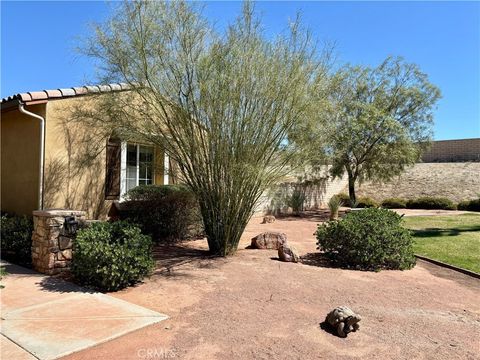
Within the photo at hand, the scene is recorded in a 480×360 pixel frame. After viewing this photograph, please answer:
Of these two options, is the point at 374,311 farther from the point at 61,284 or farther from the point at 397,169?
the point at 397,169

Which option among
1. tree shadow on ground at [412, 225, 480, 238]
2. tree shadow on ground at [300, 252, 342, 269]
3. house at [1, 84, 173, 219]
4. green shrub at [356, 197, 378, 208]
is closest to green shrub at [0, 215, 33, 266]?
house at [1, 84, 173, 219]

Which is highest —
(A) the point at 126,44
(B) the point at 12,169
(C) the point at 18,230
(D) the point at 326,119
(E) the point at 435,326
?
(A) the point at 126,44

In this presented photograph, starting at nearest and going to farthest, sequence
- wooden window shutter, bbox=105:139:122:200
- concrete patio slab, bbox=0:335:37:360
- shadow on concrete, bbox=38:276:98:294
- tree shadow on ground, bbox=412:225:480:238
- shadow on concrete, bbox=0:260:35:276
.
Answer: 1. concrete patio slab, bbox=0:335:37:360
2. shadow on concrete, bbox=38:276:98:294
3. shadow on concrete, bbox=0:260:35:276
4. wooden window shutter, bbox=105:139:122:200
5. tree shadow on ground, bbox=412:225:480:238

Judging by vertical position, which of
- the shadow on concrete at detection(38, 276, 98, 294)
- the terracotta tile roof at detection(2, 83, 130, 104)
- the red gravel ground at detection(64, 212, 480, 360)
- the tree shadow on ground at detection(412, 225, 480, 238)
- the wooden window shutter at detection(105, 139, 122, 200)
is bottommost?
the red gravel ground at detection(64, 212, 480, 360)

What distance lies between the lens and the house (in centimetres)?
921

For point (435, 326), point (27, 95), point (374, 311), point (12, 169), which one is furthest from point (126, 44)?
point (435, 326)

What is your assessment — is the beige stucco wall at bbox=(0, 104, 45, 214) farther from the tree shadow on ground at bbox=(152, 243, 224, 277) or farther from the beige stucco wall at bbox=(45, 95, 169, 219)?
the tree shadow on ground at bbox=(152, 243, 224, 277)

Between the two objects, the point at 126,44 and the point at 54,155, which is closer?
the point at 126,44

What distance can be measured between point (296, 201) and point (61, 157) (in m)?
13.0

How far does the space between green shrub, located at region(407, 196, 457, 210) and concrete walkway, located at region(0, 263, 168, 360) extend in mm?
20589

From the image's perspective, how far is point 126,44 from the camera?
752 centimetres

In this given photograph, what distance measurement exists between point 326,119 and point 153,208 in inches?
187

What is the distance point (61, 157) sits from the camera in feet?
31.4

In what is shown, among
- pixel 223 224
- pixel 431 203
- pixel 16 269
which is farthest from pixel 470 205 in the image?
pixel 16 269
